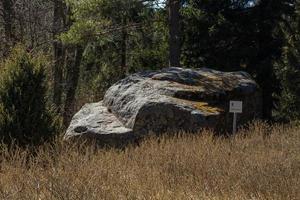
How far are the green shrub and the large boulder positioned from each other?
1682mm

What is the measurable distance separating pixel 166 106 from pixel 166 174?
531 cm

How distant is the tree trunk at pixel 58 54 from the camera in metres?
22.4

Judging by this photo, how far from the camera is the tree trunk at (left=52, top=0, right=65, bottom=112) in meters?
22.4

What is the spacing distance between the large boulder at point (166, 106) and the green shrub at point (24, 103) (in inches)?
66.2

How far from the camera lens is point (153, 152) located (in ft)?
23.2

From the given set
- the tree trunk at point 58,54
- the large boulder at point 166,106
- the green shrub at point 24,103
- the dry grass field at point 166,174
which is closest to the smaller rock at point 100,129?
the large boulder at point 166,106

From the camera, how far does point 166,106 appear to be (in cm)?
1098

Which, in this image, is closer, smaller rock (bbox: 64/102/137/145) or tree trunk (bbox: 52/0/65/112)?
smaller rock (bbox: 64/102/137/145)

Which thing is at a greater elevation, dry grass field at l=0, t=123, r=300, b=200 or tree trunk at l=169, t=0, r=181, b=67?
tree trunk at l=169, t=0, r=181, b=67

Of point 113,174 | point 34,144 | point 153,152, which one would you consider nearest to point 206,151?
point 153,152

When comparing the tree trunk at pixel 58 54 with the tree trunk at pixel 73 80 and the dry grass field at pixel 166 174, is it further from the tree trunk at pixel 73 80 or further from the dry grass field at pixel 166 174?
the dry grass field at pixel 166 174

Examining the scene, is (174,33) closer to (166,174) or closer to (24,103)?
(24,103)

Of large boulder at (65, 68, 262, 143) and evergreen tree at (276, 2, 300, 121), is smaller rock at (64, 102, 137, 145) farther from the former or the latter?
evergreen tree at (276, 2, 300, 121)

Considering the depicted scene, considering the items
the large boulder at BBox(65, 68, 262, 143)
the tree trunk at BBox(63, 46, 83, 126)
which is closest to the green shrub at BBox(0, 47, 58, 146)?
the large boulder at BBox(65, 68, 262, 143)
